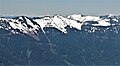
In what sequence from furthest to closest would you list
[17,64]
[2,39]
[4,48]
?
1. [2,39]
2. [4,48]
3. [17,64]

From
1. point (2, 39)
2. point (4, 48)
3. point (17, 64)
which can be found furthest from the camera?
point (2, 39)

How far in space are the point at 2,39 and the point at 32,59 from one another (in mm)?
18418

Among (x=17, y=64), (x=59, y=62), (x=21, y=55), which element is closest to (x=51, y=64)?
(x=59, y=62)

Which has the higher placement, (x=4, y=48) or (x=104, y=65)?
(x=4, y=48)

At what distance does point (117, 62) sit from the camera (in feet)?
655

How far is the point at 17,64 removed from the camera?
559 ft

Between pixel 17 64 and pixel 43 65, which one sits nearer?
pixel 17 64

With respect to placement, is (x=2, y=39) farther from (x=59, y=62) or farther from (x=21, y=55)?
(x=59, y=62)

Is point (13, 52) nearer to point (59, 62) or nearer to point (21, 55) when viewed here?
point (21, 55)

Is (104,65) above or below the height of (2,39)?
below

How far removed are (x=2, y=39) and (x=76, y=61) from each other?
3901 cm

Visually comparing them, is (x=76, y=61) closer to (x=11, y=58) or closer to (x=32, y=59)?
(x=32, y=59)

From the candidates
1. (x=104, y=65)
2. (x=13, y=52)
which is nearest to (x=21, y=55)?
(x=13, y=52)

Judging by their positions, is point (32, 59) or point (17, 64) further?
point (32, 59)
